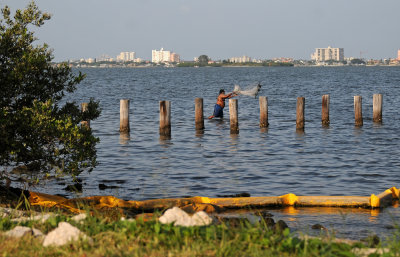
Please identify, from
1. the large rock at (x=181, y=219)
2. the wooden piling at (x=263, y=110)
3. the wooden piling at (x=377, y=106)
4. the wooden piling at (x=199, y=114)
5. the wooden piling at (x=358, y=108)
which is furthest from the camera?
the wooden piling at (x=377, y=106)

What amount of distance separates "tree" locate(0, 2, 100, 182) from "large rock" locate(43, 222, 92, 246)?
16.9 ft

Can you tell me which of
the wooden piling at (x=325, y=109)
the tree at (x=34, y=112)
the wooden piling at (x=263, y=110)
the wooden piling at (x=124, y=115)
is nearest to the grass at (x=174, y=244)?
the tree at (x=34, y=112)

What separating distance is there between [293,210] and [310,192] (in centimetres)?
277

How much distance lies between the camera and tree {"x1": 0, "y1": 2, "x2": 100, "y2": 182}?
11.7 meters

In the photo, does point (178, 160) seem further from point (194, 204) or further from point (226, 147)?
point (194, 204)

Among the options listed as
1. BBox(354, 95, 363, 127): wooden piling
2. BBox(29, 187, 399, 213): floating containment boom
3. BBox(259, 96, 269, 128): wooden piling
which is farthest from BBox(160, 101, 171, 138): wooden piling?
BBox(29, 187, 399, 213): floating containment boom

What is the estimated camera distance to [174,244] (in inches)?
259

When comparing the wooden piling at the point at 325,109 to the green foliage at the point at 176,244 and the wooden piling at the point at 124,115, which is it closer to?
the wooden piling at the point at 124,115

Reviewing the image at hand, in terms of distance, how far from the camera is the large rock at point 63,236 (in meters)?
6.59

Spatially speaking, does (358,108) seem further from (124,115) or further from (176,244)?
(176,244)

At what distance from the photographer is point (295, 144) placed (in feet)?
78.2

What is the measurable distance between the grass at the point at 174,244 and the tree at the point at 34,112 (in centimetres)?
Answer: 509

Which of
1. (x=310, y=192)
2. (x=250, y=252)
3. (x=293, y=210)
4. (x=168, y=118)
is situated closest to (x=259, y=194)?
(x=310, y=192)

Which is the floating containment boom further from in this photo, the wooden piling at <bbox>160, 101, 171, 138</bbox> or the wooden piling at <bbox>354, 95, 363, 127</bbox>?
the wooden piling at <bbox>354, 95, 363, 127</bbox>
